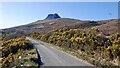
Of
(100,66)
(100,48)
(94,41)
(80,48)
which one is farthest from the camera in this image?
(80,48)

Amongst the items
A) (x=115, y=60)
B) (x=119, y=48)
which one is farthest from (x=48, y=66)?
(x=119, y=48)

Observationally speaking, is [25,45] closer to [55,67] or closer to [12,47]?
[12,47]

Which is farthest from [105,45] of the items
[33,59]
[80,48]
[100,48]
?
[33,59]

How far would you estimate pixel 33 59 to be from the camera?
92.5 feet

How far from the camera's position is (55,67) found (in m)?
25.3

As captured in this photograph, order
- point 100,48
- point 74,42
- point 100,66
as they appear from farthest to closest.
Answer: point 74,42 → point 100,48 → point 100,66

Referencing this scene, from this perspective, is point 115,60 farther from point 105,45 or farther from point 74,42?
point 74,42

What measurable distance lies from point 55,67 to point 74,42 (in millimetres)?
26995

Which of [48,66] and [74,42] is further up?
[48,66]

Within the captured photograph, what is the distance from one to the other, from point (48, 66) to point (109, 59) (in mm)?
9113

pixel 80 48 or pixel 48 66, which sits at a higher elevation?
pixel 48 66

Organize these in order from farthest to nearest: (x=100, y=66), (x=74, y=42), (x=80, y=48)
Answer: (x=74, y=42) < (x=80, y=48) < (x=100, y=66)

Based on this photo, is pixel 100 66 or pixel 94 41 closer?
pixel 100 66

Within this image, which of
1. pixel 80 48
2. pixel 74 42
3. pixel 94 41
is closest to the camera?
pixel 94 41
